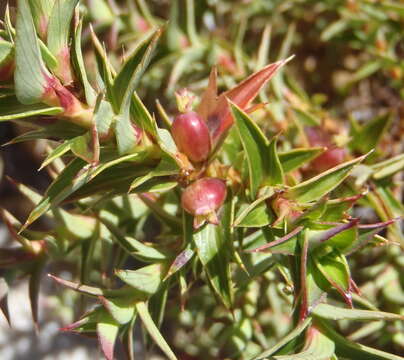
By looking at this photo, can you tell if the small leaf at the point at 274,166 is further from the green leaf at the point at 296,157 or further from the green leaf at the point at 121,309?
the green leaf at the point at 121,309

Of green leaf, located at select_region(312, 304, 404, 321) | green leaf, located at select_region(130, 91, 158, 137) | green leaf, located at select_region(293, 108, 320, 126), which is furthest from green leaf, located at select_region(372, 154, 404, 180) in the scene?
green leaf, located at select_region(130, 91, 158, 137)

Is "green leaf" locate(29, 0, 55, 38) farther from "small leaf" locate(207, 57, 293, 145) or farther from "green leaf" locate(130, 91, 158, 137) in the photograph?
"small leaf" locate(207, 57, 293, 145)

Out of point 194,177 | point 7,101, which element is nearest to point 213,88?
point 194,177

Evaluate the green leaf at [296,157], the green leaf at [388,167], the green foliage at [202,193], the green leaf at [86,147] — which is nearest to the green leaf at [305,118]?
the green foliage at [202,193]

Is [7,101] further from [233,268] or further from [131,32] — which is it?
[131,32]

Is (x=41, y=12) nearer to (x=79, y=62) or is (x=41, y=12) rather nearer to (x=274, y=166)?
(x=79, y=62)
